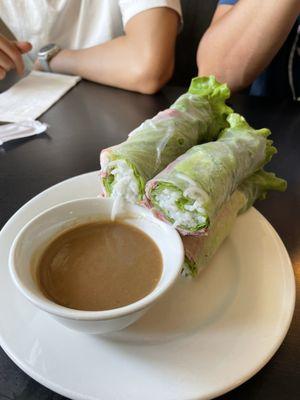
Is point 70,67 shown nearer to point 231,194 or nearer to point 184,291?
point 231,194

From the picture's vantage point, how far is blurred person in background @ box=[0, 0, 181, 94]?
56.1 inches

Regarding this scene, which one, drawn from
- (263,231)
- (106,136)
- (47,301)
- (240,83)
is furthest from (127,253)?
(240,83)

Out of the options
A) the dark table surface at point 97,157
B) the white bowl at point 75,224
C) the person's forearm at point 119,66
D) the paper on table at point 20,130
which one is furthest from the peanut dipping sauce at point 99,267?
the person's forearm at point 119,66

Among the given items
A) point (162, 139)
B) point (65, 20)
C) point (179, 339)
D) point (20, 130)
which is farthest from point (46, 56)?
point (179, 339)

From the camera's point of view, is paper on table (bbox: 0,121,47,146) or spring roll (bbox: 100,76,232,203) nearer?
spring roll (bbox: 100,76,232,203)

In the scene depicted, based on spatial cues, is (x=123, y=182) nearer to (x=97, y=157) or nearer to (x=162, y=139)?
(x=162, y=139)

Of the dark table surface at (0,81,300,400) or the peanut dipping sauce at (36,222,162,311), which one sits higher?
the peanut dipping sauce at (36,222,162,311)

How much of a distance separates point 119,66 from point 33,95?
351 mm

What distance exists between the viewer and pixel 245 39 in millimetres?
1384

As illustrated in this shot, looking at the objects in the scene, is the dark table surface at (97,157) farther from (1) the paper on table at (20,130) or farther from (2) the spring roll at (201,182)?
(2) the spring roll at (201,182)

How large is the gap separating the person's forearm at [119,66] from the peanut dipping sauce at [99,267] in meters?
0.86

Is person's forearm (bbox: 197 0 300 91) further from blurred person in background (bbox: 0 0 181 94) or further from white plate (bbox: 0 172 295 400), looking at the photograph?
white plate (bbox: 0 172 295 400)

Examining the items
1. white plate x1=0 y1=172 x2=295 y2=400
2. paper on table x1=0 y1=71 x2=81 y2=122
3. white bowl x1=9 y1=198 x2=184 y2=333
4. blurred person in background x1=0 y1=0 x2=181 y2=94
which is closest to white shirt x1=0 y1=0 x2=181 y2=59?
blurred person in background x1=0 y1=0 x2=181 y2=94

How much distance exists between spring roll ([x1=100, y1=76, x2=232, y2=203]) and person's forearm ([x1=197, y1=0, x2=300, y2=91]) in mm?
510
